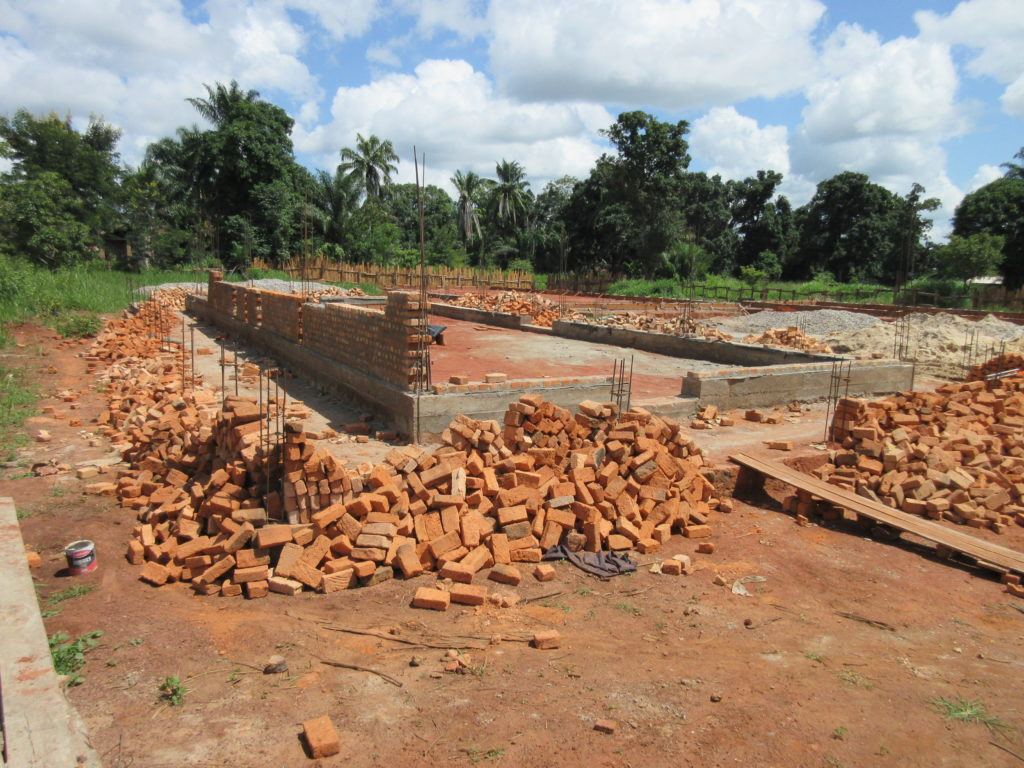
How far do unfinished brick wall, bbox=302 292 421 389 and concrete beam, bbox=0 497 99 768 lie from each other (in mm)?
4275

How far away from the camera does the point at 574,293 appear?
129 feet

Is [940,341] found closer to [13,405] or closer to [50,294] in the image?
[13,405]

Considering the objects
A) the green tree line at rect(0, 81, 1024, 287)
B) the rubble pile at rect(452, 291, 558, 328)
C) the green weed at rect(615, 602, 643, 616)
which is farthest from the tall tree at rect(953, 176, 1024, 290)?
the green weed at rect(615, 602, 643, 616)

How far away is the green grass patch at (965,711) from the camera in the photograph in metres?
3.31

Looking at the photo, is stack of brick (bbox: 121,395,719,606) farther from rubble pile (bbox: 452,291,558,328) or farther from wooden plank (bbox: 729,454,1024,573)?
rubble pile (bbox: 452,291,558,328)

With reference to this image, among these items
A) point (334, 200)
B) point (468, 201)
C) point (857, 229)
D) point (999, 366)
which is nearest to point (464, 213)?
point (468, 201)

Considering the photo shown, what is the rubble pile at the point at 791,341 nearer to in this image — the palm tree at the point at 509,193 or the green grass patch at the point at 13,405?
the green grass patch at the point at 13,405

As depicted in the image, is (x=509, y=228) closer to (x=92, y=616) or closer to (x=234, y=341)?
(x=234, y=341)

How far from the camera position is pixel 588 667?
380 cm

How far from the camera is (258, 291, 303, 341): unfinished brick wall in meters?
11.7

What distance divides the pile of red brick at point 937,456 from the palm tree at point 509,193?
4307cm

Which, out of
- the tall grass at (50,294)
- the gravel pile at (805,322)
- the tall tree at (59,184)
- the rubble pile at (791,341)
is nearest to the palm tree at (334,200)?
the tall tree at (59,184)

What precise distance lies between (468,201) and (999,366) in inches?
1603

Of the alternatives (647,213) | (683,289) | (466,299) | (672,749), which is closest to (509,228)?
(647,213)
